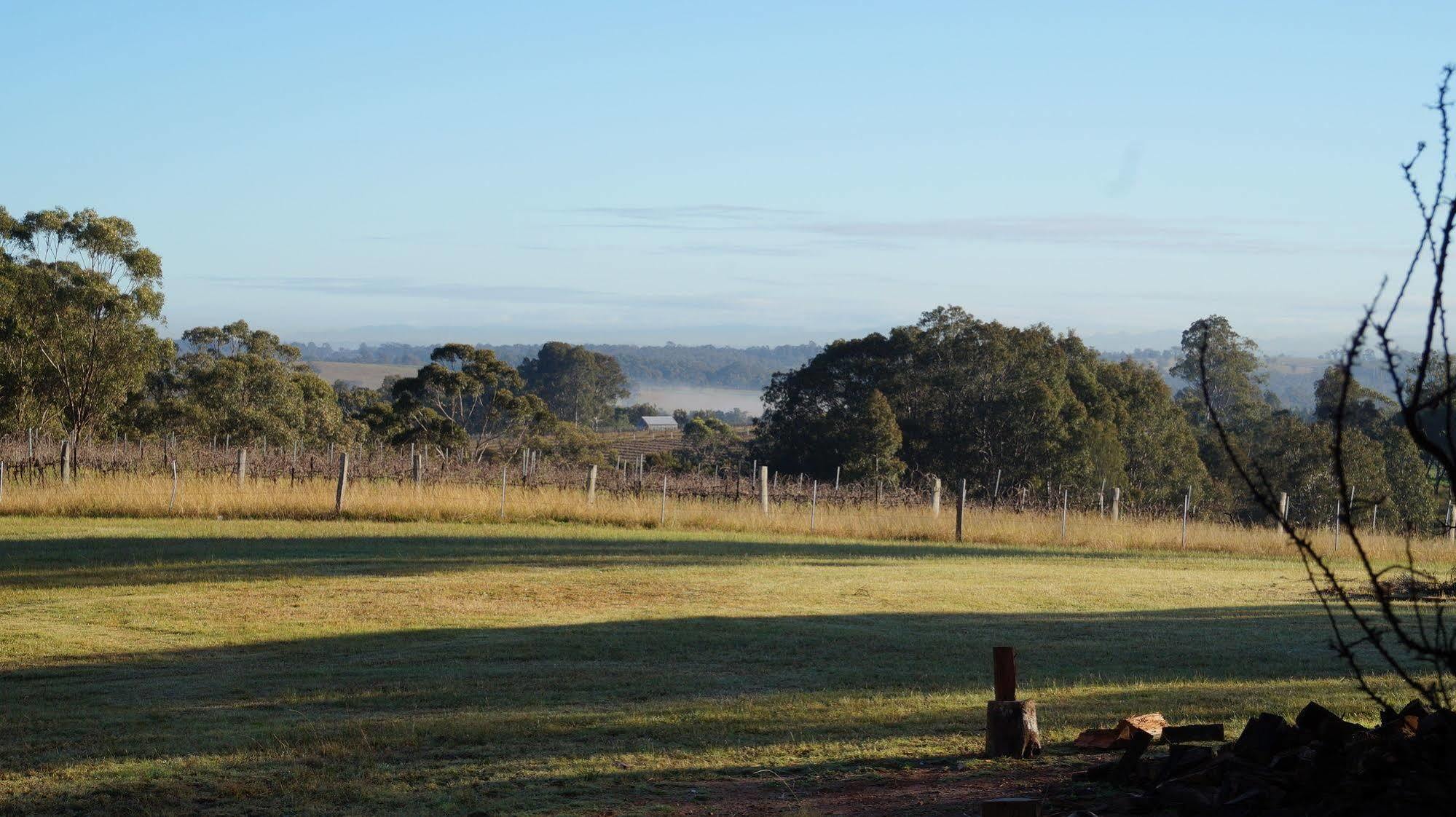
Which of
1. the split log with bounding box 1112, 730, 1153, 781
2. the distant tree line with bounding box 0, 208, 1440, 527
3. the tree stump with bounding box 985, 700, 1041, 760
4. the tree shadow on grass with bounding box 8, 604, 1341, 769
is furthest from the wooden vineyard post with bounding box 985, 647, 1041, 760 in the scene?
the distant tree line with bounding box 0, 208, 1440, 527

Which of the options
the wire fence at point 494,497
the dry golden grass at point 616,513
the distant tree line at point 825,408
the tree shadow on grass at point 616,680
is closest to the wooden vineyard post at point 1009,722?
the tree shadow on grass at point 616,680

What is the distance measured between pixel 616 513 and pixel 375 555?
8.83 metres

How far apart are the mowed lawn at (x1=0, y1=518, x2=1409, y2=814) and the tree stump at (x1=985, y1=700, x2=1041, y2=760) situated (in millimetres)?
252

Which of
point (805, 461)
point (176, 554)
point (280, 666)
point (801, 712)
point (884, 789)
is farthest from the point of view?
point (805, 461)

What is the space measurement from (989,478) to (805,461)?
20.0ft

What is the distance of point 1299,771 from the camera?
621 cm

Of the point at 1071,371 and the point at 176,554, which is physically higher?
the point at 1071,371

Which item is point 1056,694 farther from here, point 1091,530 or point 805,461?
point 805,461

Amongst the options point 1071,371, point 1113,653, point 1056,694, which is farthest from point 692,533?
point 1071,371

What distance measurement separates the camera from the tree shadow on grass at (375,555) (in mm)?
18328

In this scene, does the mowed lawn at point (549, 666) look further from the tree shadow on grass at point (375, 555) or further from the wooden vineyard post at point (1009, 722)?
the wooden vineyard post at point (1009, 722)

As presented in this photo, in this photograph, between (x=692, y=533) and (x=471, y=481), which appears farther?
(x=471, y=481)

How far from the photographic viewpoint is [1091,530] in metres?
29.8

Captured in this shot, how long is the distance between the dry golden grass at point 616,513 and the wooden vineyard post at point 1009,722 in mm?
21091
